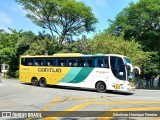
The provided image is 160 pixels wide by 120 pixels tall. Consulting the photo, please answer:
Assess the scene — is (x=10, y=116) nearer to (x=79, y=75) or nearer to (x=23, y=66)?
(x=79, y=75)

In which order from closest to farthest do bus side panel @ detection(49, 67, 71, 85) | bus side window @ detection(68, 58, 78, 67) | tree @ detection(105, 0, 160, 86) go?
bus side window @ detection(68, 58, 78, 67), bus side panel @ detection(49, 67, 71, 85), tree @ detection(105, 0, 160, 86)

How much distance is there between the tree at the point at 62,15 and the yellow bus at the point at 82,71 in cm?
1992

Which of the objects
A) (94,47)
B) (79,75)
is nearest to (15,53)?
(94,47)

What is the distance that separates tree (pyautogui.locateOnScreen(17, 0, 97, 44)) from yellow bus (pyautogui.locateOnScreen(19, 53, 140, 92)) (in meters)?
19.9

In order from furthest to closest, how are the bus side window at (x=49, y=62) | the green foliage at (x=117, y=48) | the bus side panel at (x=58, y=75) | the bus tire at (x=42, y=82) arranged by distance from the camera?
the green foliage at (x=117, y=48) → the bus tire at (x=42, y=82) → the bus side window at (x=49, y=62) → the bus side panel at (x=58, y=75)

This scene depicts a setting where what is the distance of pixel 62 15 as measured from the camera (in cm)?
5044

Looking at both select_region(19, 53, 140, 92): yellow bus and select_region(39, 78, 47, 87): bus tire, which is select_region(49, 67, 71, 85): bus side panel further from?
select_region(39, 78, 47, 87): bus tire

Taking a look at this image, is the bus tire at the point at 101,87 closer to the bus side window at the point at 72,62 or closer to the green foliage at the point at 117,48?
the bus side window at the point at 72,62

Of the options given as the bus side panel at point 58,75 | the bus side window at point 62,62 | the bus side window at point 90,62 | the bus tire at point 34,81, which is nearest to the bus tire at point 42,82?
the bus tire at point 34,81

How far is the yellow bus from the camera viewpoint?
2352 cm

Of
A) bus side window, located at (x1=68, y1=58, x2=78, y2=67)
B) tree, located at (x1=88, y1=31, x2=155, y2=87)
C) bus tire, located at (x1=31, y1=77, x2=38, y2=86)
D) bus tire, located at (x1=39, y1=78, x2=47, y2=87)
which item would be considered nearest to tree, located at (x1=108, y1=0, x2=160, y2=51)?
tree, located at (x1=88, y1=31, x2=155, y2=87)

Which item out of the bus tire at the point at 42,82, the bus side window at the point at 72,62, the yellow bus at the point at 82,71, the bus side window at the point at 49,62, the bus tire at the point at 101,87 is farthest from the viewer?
the bus tire at the point at 42,82

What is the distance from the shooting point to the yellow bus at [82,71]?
77.2 feet

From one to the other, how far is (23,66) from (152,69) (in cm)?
1892
